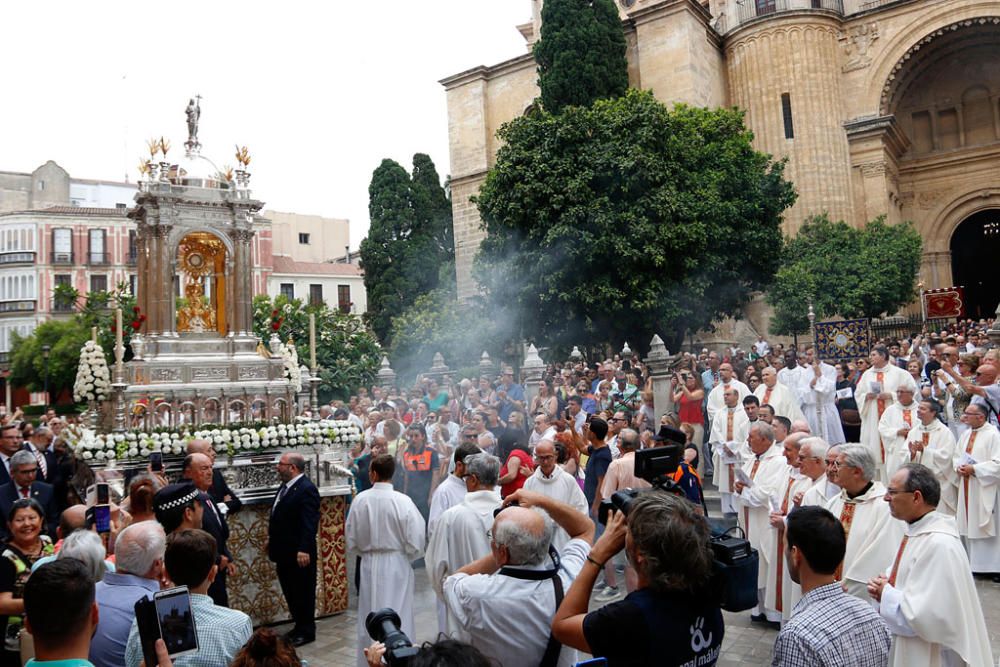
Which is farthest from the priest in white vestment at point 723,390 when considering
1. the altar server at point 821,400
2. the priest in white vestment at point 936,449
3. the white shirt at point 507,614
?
the white shirt at point 507,614

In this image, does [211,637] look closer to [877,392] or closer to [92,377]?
[92,377]

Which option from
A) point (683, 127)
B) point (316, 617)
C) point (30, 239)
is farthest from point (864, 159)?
point (30, 239)

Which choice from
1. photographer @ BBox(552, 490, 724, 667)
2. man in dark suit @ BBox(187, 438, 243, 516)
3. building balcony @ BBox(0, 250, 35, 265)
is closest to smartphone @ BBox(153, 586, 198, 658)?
photographer @ BBox(552, 490, 724, 667)

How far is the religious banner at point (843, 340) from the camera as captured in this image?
51.3 feet

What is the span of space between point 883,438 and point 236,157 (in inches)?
420

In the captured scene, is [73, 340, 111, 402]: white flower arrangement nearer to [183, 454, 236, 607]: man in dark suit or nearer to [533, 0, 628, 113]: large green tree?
[183, 454, 236, 607]: man in dark suit

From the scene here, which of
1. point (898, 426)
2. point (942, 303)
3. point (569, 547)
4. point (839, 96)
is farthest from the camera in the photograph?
point (839, 96)

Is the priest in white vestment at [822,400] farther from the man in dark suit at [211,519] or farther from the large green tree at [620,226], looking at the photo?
the man in dark suit at [211,519]

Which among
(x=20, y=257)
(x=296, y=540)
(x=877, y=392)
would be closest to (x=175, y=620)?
(x=296, y=540)

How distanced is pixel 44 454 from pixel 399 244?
3189 centimetres

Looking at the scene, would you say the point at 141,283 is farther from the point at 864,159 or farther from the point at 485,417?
the point at 864,159

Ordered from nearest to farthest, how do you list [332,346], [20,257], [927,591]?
[927,591]
[332,346]
[20,257]

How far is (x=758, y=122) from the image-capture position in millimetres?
32438

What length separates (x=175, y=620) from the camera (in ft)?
9.13
